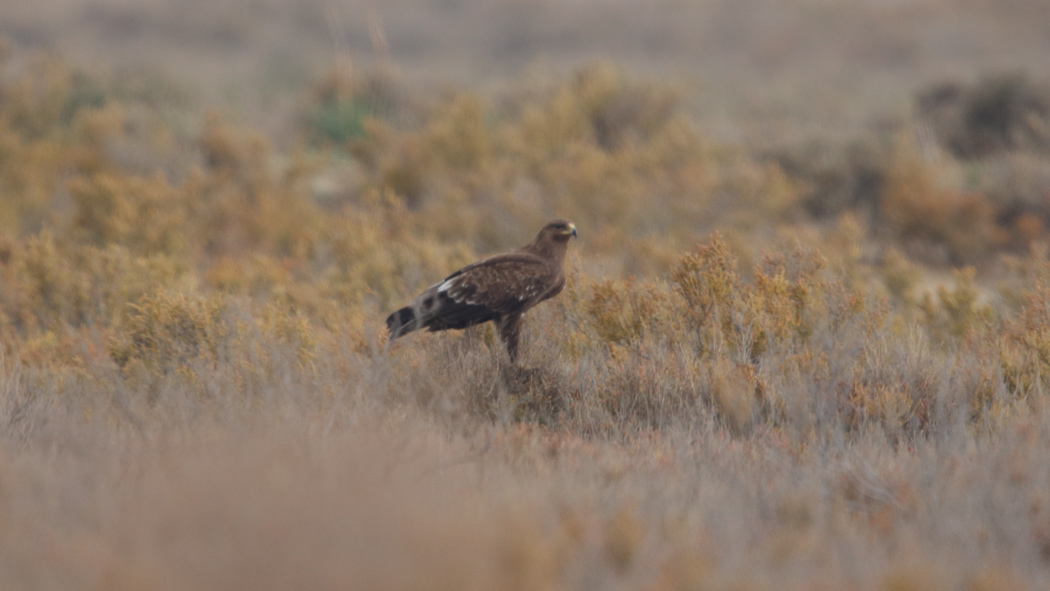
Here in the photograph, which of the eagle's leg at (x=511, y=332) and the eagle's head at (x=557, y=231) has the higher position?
the eagle's head at (x=557, y=231)

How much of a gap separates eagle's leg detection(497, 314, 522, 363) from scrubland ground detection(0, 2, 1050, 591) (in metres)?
0.11

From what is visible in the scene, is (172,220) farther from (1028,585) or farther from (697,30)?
(697,30)

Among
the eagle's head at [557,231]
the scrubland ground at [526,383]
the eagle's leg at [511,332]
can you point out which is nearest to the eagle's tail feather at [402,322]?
the scrubland ground at [526,383]

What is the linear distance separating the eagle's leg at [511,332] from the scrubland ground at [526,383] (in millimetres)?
113

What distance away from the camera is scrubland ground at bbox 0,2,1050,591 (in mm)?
2879

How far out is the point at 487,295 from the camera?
5406mm

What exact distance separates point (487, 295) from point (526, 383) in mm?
630

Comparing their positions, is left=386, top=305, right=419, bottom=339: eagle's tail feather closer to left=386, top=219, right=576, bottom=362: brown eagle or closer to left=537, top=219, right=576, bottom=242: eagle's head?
left=386, top=219, right=576, bottom=362: brown eagle

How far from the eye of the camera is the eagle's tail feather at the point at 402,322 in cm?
540

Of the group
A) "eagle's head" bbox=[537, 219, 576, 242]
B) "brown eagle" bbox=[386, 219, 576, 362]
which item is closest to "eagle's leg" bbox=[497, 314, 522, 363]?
"brown eagle" bbox=[386, 219, 576, 362]

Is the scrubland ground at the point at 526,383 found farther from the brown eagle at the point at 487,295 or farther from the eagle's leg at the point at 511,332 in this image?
the brown eagle at the point at 487,295

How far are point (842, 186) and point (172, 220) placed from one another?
31.4 feet

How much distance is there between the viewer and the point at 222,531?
8.89 feet

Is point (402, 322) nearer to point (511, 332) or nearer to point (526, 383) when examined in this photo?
point (511, 332)
